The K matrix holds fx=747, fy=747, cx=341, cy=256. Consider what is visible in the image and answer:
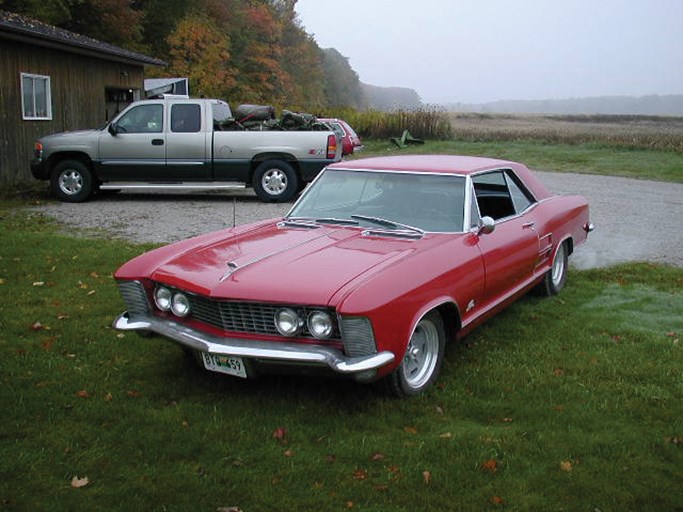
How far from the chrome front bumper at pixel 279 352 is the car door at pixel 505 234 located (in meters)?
1.56

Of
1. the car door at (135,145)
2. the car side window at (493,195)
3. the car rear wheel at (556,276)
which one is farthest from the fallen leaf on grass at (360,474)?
the car door at (135,145)

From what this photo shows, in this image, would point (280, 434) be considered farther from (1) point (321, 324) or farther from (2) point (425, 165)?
(2) point (425, 165)

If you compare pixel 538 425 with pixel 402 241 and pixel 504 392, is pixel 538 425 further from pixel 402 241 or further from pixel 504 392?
pixel 402 241

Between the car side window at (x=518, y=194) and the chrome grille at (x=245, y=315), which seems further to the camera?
the car side window at (x=518, y=194)

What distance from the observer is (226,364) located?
4.28 m

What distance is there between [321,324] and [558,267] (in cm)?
386

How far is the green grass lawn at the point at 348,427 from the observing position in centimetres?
345

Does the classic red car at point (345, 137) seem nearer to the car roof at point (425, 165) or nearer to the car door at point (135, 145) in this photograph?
the car door at point (135, 145)

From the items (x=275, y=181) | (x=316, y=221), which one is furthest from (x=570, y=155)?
(x=316, y=221)

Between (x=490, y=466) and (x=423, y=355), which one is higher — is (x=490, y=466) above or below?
below

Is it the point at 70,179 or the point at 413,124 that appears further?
the point at 413,124

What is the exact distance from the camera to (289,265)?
446 cm

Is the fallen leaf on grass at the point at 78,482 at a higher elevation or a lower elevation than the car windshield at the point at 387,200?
lower

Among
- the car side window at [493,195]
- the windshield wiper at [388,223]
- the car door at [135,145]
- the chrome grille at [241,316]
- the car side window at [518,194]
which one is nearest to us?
the chrome grille at [241,316]
